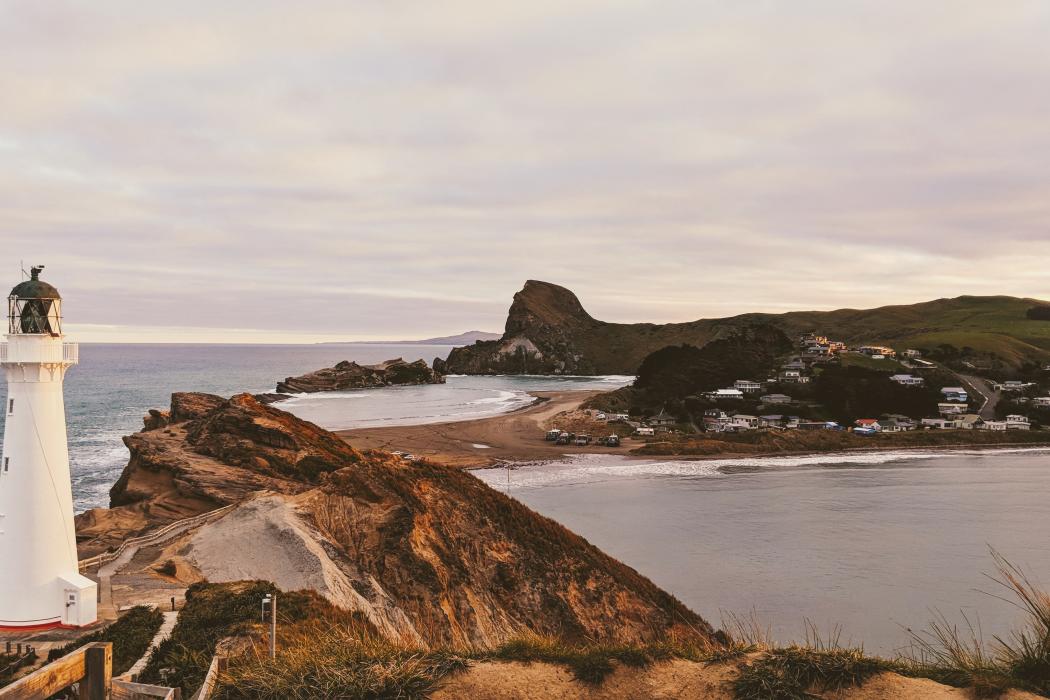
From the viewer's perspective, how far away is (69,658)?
5.75 m

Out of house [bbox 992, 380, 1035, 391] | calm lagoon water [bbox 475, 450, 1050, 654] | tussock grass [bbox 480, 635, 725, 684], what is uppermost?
tussock grass [bbox 480, 635, 725, 684]

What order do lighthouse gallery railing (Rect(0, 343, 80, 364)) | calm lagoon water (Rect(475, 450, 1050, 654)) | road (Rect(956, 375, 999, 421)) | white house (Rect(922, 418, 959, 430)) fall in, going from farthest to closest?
1. road (Rect(956, 375, 999, 421))
2. white house (Rect(922, 418, 959, 430))
3. calm lagoon water (Rect(475, 450, 1050, 654))
4. lighthouse gallery railing (Rect(0, 343, 80, 364))

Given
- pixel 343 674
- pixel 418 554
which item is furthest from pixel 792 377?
pixel 343 674

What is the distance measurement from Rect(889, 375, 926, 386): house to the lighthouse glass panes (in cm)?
9558

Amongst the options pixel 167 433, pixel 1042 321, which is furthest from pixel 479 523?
pixel 1042 321

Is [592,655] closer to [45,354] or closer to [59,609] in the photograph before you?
[59,609]

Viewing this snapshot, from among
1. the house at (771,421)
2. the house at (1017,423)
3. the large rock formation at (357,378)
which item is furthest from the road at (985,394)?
the large rock formation at (357,378)

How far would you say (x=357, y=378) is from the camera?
143 m

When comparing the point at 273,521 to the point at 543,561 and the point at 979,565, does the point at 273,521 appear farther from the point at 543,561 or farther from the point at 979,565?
the point at 979,565

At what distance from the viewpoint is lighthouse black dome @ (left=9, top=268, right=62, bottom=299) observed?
40.5 feet

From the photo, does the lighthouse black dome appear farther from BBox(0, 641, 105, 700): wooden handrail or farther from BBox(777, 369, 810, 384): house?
BBox(777, 369, 810, 384): house

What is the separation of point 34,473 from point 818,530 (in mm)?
35549

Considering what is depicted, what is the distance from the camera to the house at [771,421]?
7753 centimetres

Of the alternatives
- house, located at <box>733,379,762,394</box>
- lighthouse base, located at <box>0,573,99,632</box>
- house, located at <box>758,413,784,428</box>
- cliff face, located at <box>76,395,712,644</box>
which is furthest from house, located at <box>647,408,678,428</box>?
lighthouse base, located at <box>0,573,99,632</box>
